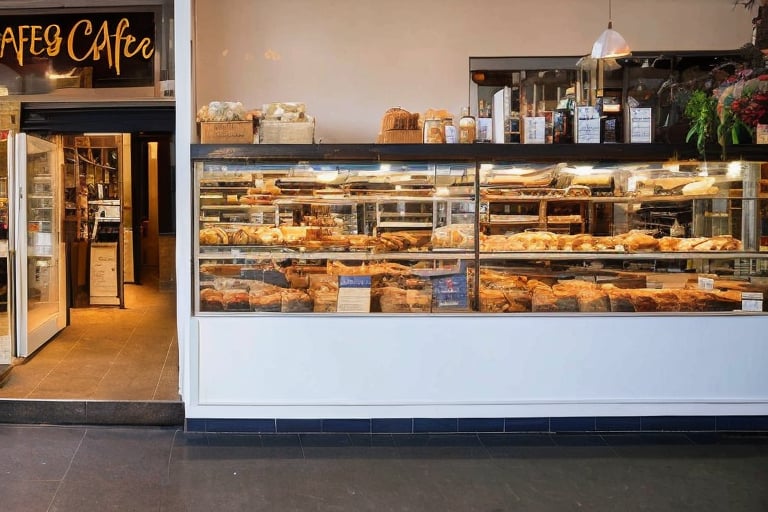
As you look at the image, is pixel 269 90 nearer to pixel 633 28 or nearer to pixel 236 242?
pixel 236 242

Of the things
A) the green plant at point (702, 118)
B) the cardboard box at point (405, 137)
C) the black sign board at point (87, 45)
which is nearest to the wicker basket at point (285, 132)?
the cardboard box at point (405, 137)

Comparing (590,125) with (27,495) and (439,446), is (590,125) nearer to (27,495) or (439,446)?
(439,446)

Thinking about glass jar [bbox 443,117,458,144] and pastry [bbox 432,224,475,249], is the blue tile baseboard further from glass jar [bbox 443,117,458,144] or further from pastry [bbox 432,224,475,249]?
glass jar [bbox 443,117,458,144]

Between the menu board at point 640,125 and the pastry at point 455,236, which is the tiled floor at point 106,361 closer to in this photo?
the pastry at point 455,236

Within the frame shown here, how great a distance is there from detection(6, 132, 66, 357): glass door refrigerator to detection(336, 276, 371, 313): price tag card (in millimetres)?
3028

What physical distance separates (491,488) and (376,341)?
3.98 feet

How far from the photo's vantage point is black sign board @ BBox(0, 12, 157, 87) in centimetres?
550

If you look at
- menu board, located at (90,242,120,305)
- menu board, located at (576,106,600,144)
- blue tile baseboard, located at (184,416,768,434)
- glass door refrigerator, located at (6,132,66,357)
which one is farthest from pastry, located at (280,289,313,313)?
menu board, located at (90,242,120,305)

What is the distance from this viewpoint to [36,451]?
388 cm

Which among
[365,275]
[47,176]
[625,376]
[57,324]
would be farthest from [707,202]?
[57,324]

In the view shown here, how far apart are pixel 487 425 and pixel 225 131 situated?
8.73 feet

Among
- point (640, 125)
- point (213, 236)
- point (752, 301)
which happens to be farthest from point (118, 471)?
point (752, 301)

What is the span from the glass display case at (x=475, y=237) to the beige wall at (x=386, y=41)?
1.04m

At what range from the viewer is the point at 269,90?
517 cm
